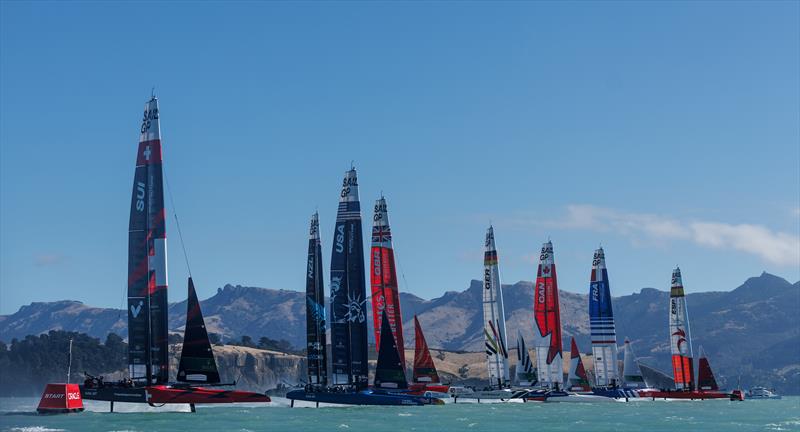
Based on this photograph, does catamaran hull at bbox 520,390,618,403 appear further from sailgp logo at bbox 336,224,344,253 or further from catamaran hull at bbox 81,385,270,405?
catamaran hull at bbox 81,385,270,405

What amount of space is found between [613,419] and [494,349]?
74.2 feet

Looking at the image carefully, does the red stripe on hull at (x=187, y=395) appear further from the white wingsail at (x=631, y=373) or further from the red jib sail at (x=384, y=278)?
the white wingsail at (x=631, y=373)

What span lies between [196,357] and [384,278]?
22195 mm

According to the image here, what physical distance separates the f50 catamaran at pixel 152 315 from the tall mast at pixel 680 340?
65.6 m

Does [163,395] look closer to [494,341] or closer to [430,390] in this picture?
[430,390]

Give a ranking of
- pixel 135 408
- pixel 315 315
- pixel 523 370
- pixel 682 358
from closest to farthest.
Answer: pixel 135 408 < pixel 315 315 < pixel 523 370 < pixel 682 358

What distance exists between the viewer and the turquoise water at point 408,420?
62.1 meters

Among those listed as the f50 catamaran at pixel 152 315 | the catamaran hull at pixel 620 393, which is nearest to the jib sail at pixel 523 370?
the catamaran hull at pixel 620 393

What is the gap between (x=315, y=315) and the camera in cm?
8831

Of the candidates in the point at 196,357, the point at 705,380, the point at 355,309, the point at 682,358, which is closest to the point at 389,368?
the point at 355,309

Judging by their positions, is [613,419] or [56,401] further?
[613,419]

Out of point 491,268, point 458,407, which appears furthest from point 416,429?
point 491,268

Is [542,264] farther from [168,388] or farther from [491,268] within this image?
[168,388]

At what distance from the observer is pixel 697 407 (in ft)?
341
